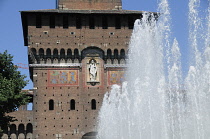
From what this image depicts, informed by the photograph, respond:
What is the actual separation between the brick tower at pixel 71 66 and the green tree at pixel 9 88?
260 inches

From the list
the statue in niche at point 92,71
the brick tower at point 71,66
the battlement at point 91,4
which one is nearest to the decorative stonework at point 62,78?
the brick tower at point 71,66

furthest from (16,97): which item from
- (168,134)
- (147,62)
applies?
(168,134)

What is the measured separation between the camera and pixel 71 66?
33.6 m

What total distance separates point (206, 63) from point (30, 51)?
1644cm

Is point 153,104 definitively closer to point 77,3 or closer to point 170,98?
point 170,98

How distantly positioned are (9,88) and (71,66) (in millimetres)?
9149

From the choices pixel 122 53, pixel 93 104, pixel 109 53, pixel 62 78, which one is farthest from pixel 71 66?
pixel 122 53

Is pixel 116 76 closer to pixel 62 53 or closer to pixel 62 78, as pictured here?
pixel 62 78

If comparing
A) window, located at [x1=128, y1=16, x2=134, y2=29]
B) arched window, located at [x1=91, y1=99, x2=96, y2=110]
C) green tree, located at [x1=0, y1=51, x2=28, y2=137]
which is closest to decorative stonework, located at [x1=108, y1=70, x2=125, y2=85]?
arched window, located at [x1=91, y1=99, x2=96, y2=110]

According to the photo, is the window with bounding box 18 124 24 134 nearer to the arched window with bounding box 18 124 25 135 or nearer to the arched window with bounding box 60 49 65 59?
the arched window with bounding box 18 124 25 135

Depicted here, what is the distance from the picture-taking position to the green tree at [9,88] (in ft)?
81.9

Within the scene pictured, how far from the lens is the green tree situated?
25.0 meters

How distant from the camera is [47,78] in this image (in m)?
33.2

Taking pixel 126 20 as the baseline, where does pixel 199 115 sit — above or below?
below
